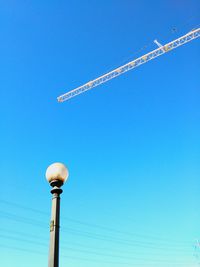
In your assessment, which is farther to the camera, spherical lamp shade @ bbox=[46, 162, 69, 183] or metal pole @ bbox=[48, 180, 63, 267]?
spherical lamp shade @ bbox=[46, 162, 69, 183]

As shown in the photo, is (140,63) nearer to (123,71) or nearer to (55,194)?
(123,71)

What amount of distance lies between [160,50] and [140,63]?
201 inches

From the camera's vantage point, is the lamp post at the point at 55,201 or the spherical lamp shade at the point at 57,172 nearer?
the lamp post at the point at 55,201

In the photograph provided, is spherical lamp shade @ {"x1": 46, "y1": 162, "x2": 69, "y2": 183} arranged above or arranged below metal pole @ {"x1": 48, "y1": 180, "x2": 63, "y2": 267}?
above

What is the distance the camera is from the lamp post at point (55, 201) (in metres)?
6.24

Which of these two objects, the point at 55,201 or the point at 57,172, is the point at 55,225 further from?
the point at 57,172

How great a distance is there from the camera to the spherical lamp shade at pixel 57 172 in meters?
7.18

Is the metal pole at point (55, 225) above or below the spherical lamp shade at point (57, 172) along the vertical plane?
below

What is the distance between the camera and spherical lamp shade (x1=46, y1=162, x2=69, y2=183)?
718cm

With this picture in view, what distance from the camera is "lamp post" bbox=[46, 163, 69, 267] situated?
6.24 meters

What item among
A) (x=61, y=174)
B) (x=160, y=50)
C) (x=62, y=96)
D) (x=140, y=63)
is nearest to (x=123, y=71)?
(x=140, y=63)

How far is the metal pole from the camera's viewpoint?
6.20 m

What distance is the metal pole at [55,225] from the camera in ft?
20.4

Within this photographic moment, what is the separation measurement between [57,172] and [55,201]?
614 millimetres
